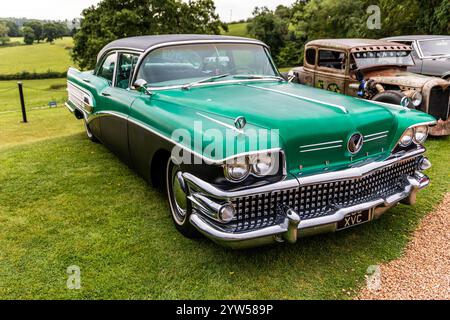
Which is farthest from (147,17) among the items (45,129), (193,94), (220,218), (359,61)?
(220,218)

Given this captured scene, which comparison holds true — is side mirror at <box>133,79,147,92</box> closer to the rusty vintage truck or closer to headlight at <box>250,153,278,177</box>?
headlight at <box>250,153,278,177</box>

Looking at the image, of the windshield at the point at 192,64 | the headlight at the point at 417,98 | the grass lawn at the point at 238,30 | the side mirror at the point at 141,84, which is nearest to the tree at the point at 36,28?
the grass lawn at the point at 238,30

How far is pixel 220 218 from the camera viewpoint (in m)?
2.74

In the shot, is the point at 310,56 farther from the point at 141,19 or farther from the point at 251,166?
the point at 141,19

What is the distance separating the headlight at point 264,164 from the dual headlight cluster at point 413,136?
147 cm

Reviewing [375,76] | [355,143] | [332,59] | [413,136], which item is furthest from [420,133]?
[332,59]

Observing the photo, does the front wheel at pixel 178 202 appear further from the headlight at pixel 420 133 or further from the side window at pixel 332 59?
the side window at pixel 332 59

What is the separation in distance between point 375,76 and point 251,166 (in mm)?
5434

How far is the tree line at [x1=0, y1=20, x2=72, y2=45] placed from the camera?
44438mm

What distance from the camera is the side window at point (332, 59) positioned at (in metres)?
7.72

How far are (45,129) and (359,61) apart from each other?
7.67m

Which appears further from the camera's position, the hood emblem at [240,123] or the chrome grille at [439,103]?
the chrome grille at [439,103]

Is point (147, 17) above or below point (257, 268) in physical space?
above
